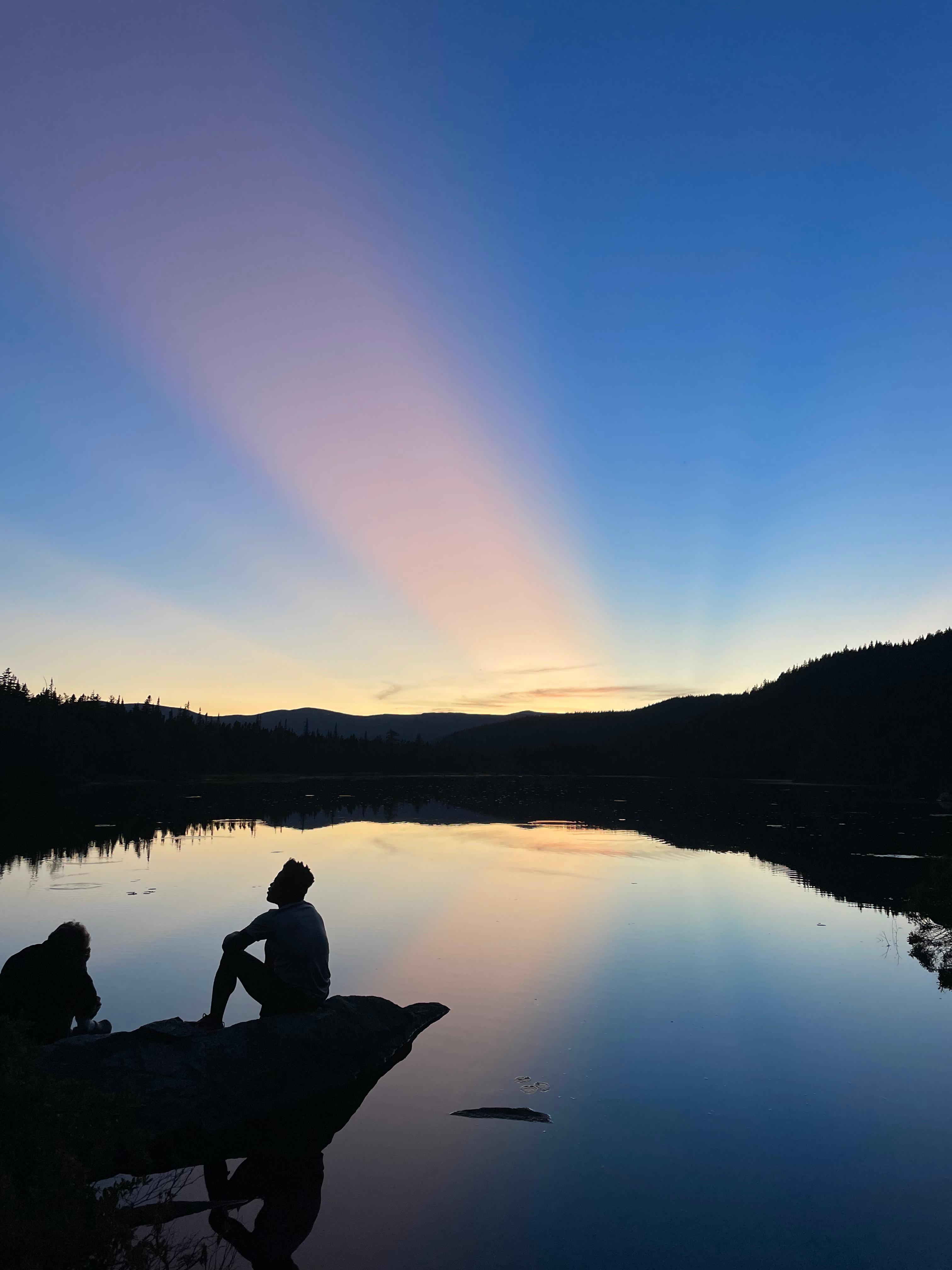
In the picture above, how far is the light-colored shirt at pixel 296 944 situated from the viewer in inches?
353

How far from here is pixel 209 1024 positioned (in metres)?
8.74

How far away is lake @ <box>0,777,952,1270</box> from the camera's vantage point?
6.19 meters

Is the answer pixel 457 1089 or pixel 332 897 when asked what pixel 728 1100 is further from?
pixel 332 897

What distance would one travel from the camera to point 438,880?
1008 inches

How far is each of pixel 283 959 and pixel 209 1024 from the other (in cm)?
100

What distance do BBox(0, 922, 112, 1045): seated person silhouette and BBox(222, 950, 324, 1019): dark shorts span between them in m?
1.57

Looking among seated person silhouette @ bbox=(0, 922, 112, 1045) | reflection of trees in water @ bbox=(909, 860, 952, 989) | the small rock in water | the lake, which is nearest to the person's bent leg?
seated person silhouette @ bbox=(0, 922, 112, 1045)

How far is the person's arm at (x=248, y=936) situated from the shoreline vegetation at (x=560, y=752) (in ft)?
281

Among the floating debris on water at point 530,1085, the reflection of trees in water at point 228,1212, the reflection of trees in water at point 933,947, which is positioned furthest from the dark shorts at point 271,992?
the reflection of trees in water at point 933,947

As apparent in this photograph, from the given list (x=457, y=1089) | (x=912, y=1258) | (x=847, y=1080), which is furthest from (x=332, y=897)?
(x=912, y=1258)

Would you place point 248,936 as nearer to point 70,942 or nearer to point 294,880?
point 294,880

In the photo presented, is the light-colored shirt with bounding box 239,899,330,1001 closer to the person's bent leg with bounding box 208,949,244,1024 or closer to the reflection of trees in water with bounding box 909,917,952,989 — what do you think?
the person's bent leg with bounding box 208,949,244,1024

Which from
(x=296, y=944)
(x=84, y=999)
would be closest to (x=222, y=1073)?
(x=296, y=944)

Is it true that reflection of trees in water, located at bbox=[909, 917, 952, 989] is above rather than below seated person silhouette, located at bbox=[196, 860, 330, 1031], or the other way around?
below
